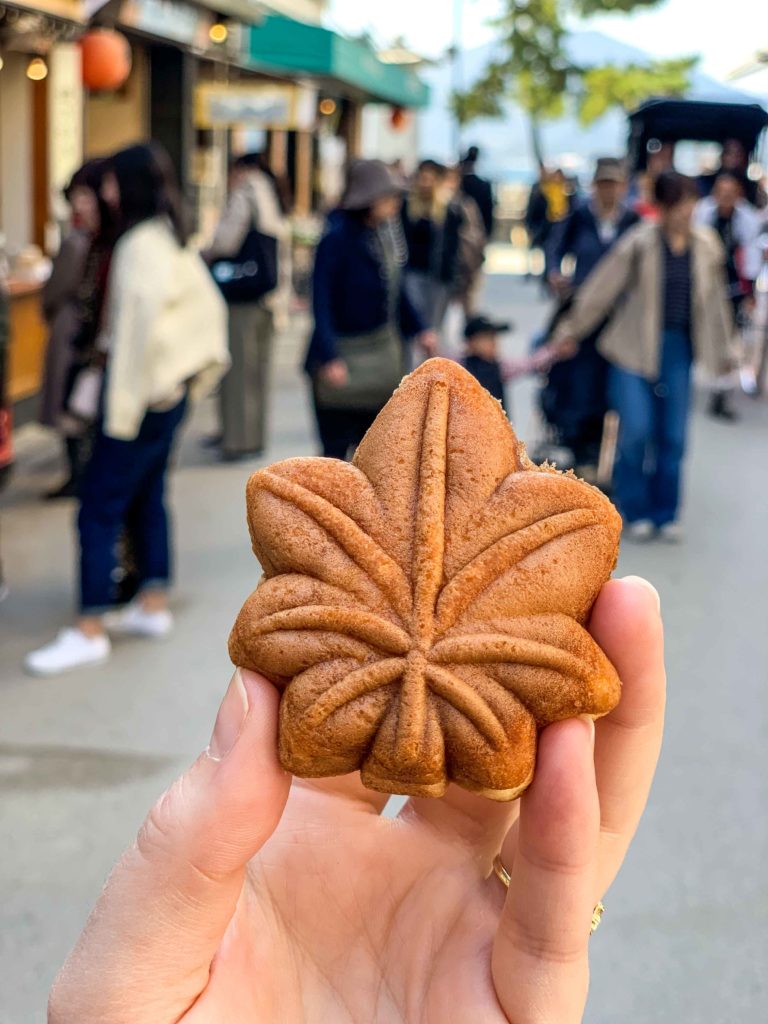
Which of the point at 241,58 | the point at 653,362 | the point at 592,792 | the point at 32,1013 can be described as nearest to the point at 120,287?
the point at 32,1013

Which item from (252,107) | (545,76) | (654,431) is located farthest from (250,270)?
(545,76)

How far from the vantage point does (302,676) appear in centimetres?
158

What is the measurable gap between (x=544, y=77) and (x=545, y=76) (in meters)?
0.11

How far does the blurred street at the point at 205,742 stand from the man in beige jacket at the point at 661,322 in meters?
0.74

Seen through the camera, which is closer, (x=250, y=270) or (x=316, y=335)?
(x=316, y=335)

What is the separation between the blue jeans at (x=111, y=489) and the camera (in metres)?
5.00

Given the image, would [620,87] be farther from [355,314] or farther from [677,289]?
[355,314]

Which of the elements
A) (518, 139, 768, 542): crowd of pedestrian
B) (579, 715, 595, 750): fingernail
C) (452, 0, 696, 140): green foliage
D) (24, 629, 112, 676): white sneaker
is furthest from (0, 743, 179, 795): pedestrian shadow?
(452, 0, 696, 140): green foliage

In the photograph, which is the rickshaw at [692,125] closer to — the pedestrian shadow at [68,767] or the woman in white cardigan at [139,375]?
the woman in white cardigan at [139,375]

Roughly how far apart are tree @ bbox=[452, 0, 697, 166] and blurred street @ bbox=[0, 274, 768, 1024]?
77.4 ft

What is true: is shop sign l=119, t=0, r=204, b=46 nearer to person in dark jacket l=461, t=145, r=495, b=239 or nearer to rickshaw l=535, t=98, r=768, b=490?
person in dark jacket l=461, t=145, r=495, b=239

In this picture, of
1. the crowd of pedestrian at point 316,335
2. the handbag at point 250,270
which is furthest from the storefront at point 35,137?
the crowd of pedestrian at point 316,335

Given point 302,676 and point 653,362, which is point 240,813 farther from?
point 653,362

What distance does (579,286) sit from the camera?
27.2 feet
